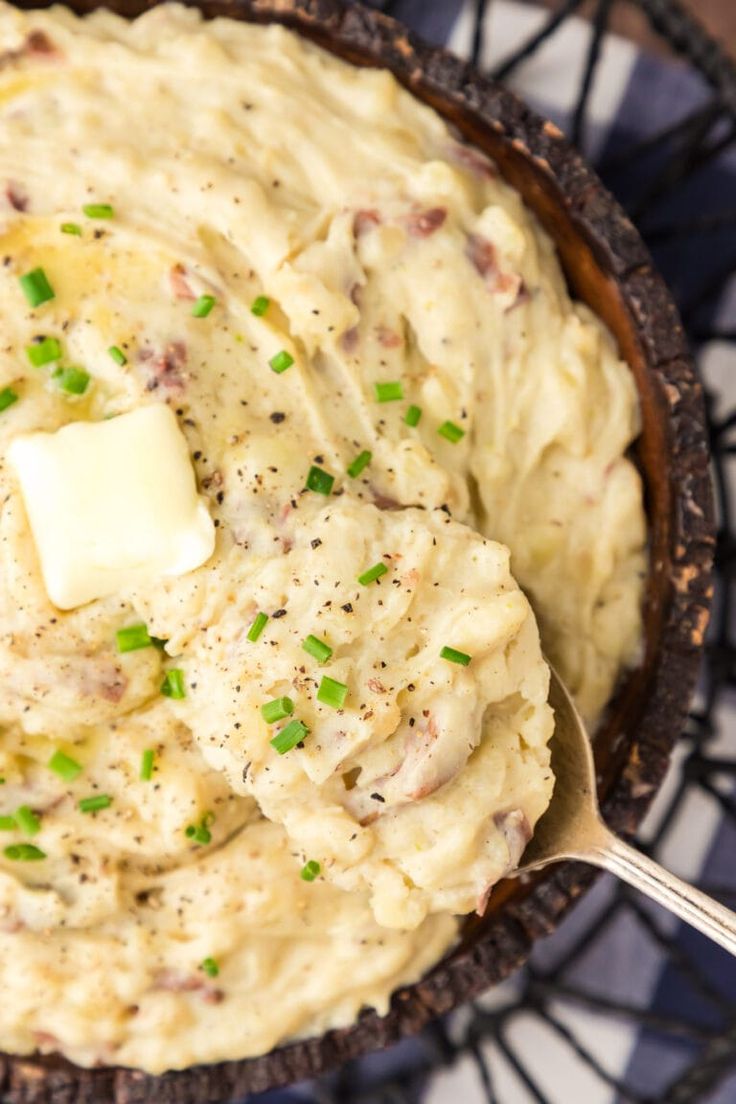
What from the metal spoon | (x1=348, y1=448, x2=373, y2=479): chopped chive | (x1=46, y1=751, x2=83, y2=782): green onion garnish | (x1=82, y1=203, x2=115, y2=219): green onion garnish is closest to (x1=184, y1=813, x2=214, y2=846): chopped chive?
(x1=46, y1=751, x2=83, y2=782): green onion garnish

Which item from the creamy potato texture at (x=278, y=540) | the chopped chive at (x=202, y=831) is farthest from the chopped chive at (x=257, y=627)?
the chopped chive at (x=202, y=831)

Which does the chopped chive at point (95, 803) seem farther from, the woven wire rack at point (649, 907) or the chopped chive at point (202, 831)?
the woven wire rack at point (649, 907)

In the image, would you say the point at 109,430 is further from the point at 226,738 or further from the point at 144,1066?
the point at 144,1066

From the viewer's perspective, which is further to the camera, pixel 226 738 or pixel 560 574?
pixel 560 574

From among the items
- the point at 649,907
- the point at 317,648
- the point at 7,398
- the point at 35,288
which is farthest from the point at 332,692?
the point at 649,907

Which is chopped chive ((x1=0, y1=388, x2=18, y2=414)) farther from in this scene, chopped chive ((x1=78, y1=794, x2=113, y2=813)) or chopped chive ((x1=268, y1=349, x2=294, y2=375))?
chopped chive ((x1=78, y1=794, x2=113, y2=813))

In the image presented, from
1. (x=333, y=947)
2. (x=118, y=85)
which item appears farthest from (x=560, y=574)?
(x=118, y=85)

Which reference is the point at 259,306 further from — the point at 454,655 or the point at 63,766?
the point at 63,766
